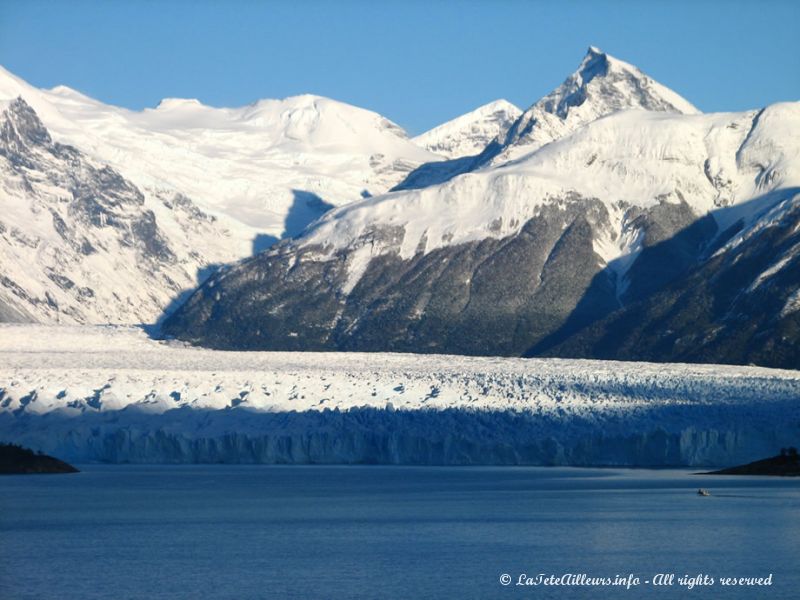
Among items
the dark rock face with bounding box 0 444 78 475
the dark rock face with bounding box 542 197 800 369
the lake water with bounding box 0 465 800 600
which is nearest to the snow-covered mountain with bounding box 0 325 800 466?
the dark rock face with bounding box 0 444 78 475

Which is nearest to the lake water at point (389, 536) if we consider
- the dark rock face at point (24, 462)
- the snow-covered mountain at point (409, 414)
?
the snow-covered mountain at point (409, 414)

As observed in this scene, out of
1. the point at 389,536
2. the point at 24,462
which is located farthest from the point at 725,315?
the point at 389,536

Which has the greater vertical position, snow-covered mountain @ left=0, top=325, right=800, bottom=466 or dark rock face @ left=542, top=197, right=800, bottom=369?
dark rock face @ left=542, top=197, right=800, bottom=369

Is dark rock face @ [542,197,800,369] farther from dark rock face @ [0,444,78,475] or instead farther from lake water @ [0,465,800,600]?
dark rock face @ [0,444,78,475]

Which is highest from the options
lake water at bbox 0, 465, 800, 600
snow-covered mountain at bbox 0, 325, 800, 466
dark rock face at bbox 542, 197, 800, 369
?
dark rock face at bbox 542, 197, 800, 369

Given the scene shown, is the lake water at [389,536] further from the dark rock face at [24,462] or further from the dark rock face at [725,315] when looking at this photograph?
the dark rock face at [725,315]

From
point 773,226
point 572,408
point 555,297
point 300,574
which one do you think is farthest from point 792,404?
point 555,297

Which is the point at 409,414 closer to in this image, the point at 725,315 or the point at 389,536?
the point at 389,536
